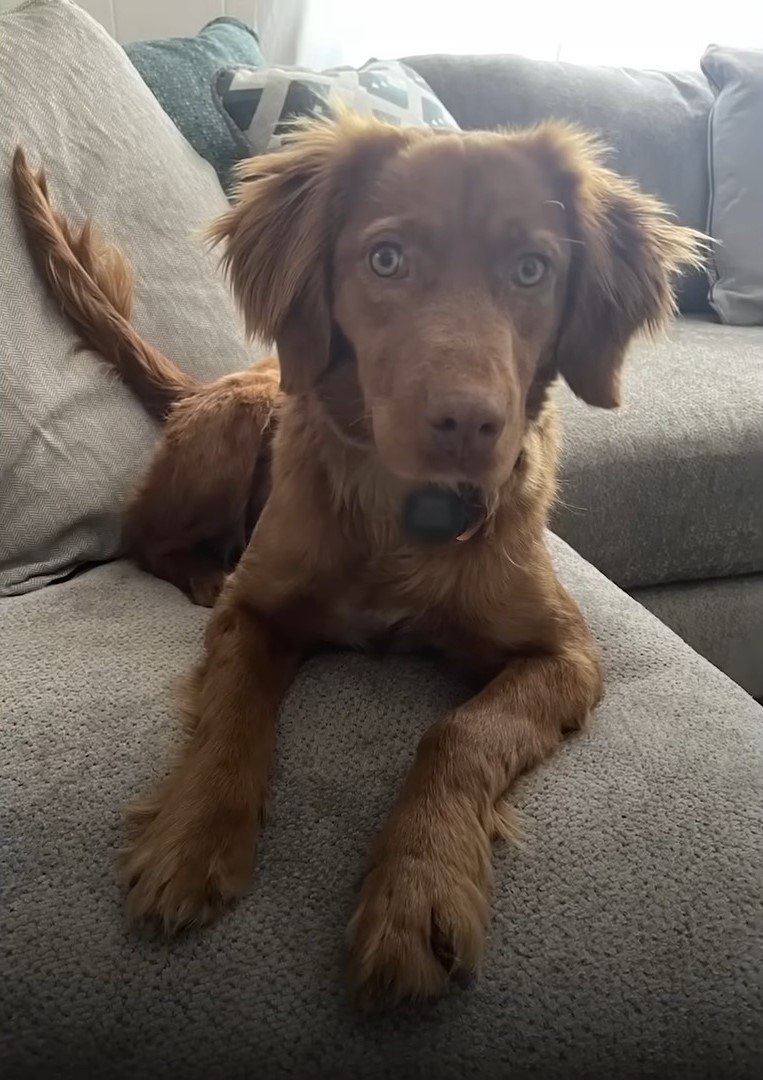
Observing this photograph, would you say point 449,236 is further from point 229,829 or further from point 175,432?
point 229,829

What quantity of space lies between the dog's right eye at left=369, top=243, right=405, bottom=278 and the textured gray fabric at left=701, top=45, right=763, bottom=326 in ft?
7.39

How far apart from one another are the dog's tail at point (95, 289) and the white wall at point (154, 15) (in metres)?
1.88

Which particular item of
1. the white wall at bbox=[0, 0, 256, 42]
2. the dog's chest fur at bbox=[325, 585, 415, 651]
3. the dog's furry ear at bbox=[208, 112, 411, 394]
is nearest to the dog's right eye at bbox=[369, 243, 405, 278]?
the dog's furry ear at bbox=[208, 112, 411, 394]

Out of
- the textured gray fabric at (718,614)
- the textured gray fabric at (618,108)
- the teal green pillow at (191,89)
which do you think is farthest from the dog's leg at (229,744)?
the textured gray fabric at (618,108)

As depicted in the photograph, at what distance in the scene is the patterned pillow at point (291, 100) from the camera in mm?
2436

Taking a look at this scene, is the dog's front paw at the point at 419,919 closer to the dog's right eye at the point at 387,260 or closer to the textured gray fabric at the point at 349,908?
the textured gray fabric at the point at 349,908

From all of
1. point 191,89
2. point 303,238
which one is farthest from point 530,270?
Answer: point 191,89

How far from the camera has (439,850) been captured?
973 mm

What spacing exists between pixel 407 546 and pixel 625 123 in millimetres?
2472

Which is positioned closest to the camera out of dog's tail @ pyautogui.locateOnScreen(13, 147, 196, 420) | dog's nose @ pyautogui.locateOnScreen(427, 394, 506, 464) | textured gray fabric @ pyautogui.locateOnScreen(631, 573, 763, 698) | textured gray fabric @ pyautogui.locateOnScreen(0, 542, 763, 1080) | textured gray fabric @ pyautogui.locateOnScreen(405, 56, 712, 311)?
textured gray fabric @ pyautogui.locateOnScreen(0, 542, 763, 1080)

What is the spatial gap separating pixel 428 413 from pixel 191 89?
5.87ft

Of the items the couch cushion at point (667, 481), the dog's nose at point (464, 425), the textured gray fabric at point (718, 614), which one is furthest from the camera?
the textured gray fabric at point (718, 614)

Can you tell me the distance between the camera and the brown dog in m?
1.12

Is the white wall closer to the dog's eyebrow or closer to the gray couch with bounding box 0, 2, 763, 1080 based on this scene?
the gray couch with bounding box 0, 2, 763, 1080
